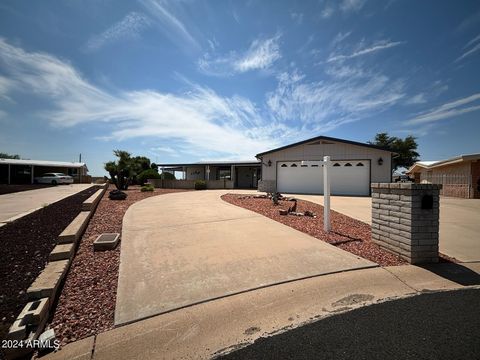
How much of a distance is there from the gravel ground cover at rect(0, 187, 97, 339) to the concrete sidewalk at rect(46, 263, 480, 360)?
3.57ft

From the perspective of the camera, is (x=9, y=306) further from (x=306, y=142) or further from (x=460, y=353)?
(x=306, y=142)

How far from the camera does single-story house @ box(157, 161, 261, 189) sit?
23.7 metres

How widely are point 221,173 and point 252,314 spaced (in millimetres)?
27806

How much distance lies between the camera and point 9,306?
2.72 m

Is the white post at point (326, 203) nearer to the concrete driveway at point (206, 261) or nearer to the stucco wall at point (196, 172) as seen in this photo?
the concrete driveway at point (206, 261)

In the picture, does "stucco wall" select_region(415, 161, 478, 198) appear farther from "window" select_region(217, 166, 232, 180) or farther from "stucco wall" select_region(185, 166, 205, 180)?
"stucco wall" select_region(185, 166, 205, 180)

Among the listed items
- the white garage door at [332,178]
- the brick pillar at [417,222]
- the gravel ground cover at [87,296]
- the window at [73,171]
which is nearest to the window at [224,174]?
the white garage door at [332,178]

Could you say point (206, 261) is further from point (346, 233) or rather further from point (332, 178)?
point (332, 178)

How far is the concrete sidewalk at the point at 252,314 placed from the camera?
2.21 metres

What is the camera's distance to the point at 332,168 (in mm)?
17734

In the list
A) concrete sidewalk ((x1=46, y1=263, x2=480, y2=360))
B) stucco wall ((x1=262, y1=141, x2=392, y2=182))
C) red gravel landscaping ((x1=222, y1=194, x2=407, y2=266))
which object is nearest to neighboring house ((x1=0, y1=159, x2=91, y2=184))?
stucco wall ((x1=262, y1=141, x2=392, y2=182))

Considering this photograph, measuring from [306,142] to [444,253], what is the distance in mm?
14047

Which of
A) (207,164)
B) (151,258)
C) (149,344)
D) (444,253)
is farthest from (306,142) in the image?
(149,344)

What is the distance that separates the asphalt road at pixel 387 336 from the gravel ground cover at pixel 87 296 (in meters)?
1.54
